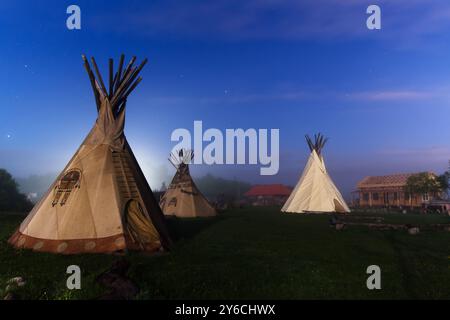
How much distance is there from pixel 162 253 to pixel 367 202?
220 ft

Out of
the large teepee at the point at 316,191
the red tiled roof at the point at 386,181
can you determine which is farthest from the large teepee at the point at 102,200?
the red tiled roof at the point at 386,181

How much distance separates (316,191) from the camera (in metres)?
38.3

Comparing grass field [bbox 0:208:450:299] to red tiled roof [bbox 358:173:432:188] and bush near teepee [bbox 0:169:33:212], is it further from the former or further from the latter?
red tiled roof [bbox 358:173:432:188]

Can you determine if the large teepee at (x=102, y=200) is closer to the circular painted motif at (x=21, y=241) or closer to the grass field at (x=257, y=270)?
the circular painted motif at (x=21, y=241)

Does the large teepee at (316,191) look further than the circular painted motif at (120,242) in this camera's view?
Yes

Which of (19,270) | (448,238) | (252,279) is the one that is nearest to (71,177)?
(19,270)

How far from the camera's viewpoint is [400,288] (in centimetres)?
841

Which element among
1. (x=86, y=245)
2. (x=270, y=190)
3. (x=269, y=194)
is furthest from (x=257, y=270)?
(x=270, y=190)

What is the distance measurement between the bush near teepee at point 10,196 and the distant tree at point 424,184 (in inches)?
2225

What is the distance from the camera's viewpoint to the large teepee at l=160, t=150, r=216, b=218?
3056cm

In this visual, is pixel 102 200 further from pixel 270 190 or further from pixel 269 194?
pixel 270 190

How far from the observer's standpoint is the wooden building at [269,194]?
76438mm

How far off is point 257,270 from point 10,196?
44377 millimetres

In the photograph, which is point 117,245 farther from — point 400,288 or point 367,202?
point 367,202
